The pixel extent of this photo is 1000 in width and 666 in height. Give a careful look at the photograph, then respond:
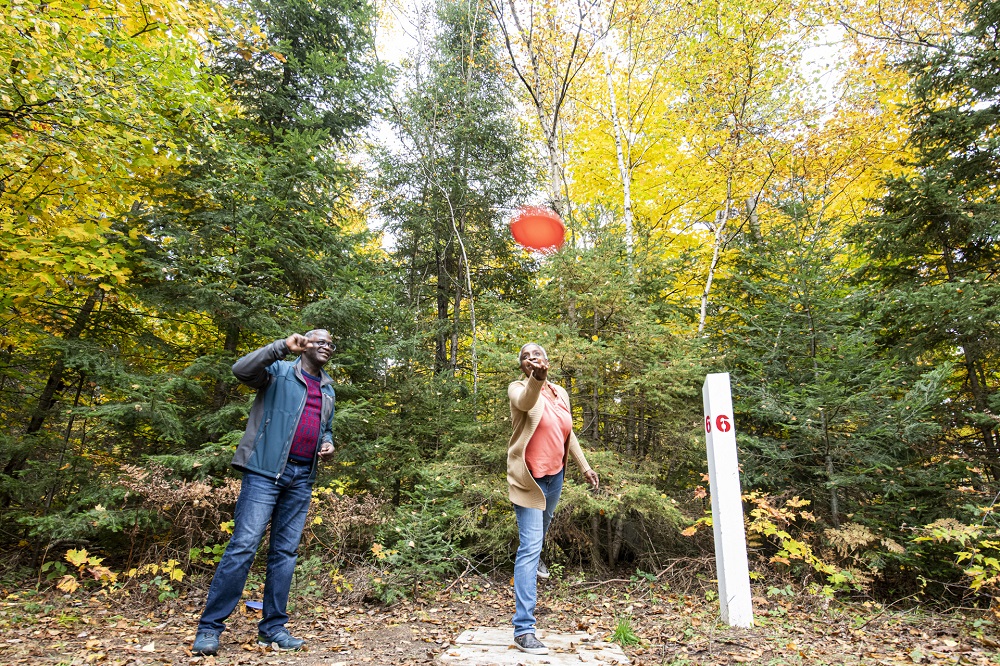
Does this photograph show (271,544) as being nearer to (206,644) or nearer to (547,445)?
(206,644)

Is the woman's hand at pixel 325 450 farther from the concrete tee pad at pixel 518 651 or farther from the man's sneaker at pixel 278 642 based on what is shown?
the concrete tee pad at pixel 518 651

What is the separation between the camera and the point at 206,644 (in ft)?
10.2

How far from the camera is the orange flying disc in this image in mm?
7738

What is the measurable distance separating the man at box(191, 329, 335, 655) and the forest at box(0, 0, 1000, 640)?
1.59 metres

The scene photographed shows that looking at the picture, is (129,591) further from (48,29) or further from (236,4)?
→ (236,4)

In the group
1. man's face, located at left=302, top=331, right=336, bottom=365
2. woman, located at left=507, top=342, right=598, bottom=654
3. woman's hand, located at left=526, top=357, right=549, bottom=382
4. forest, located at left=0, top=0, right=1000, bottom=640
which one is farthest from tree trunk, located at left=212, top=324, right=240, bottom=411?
woman's hand, located at left=526, top=357, right=549, bottom=382

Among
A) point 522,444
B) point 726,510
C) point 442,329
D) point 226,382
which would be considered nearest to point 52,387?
point 226,382

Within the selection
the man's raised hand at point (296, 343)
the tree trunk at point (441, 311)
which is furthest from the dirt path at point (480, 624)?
the tree trunk at point (441, 311)

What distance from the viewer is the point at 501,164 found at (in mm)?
10555

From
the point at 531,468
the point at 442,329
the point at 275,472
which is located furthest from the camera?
the point at 442,329

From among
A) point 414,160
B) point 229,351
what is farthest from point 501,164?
→ point 229,351

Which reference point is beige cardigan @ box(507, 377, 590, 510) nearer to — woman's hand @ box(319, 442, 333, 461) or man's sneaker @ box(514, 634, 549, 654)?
man's sneaker @ box(514, 634, 549, 654)

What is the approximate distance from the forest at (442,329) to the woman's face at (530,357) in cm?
234

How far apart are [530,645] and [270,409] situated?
2.26 m
